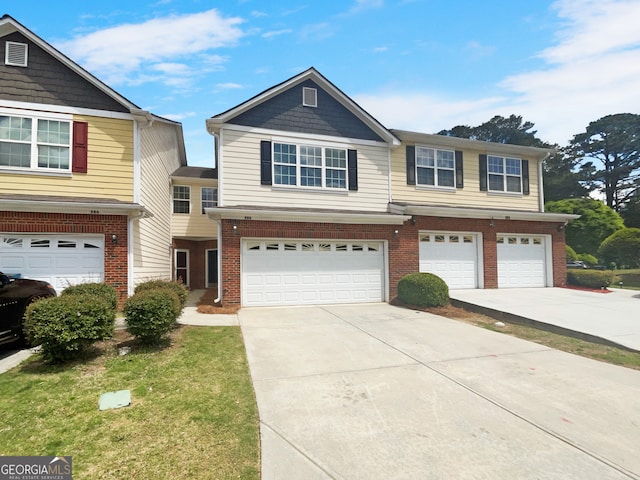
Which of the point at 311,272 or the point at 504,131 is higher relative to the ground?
the point at 504,131

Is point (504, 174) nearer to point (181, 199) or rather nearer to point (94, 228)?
point (181, 199)

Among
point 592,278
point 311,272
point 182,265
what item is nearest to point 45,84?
point 311,272

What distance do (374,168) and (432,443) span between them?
1157 cm

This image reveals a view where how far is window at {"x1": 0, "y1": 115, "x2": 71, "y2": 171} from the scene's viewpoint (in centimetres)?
1010

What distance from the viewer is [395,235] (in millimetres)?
13047

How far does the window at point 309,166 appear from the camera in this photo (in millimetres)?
12844

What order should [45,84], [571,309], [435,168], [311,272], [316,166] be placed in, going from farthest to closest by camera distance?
[435,168]
[316,166]
[311,272]
[571,309]
[45,84]

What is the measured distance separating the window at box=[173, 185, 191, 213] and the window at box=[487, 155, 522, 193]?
14.4 metres

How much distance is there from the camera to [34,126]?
1027 centimetres

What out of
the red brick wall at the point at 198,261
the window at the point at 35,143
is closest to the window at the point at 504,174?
the red brick wall at the point at 198,261

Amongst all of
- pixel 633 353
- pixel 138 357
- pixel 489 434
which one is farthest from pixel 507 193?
pixel 138 357

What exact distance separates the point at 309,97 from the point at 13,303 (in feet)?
36.1

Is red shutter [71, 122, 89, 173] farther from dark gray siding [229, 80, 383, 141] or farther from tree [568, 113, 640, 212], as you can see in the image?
tree [568, 113, 640, 212]

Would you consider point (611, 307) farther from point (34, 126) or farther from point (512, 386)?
point (34, 126)
